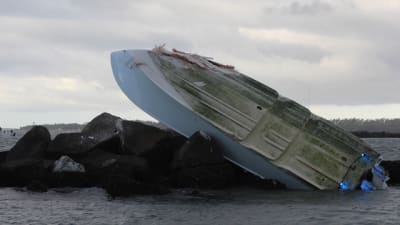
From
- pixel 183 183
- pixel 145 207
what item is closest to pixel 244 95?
pixel 183 183

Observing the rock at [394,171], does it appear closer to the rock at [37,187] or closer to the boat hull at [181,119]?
the boat hull at [181,119]

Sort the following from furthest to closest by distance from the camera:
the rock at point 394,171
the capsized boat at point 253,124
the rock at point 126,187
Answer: the rock at point 394,171
the capsized boat at point 253,124
the rock at point 126,187

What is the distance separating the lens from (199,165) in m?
23.0

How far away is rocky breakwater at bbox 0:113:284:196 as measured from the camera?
23000mm

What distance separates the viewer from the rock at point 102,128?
25.5 m

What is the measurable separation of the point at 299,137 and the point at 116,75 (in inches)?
321

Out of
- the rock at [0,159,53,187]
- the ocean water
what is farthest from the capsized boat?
the rock at [0,159,53,187]

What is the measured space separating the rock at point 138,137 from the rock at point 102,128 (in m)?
0.94

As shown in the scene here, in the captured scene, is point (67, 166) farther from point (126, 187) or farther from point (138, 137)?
point (126, 187)

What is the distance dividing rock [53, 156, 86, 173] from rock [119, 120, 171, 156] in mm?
1903

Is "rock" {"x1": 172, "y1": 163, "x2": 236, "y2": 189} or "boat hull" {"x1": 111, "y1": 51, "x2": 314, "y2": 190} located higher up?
"boat hull" {"x1": 111, "y1": 51, "x2": 314, "y2": 190}

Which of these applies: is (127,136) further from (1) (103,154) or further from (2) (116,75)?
(2) (116,75)

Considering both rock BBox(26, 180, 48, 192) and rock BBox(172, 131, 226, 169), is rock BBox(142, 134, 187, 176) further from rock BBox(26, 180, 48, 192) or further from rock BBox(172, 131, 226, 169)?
rock BBox(26, 180, 48, 192)

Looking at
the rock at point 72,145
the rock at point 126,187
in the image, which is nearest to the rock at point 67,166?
the rock at point 72,145
